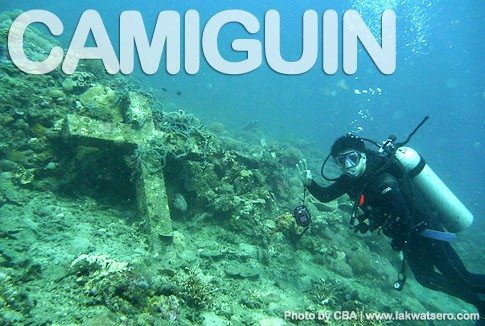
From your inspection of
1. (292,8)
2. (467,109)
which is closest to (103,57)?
(292,8)

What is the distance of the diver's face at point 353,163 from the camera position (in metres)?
4.74

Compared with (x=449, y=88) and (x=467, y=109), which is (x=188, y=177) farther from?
(x=467, y=109)

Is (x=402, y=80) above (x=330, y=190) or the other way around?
above

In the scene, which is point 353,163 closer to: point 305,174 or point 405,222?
point 305,174

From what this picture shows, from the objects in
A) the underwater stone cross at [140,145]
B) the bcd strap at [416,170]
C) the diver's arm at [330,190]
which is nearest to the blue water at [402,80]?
the underwater stone cross at [140,145]

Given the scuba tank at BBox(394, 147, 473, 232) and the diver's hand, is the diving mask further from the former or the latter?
the scuba tank at BBox(394, 147, 473, 232)

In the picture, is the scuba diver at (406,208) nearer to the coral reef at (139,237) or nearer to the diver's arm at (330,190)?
the diver's arm at (330,190)

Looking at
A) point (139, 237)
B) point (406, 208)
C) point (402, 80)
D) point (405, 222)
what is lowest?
point (139, 237)

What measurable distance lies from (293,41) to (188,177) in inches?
5435

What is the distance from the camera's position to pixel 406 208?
4.28m

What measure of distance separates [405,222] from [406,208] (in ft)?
0.76

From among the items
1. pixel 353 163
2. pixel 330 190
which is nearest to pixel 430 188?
pixel 353 163

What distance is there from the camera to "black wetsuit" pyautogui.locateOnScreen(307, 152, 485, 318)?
4.36 meters

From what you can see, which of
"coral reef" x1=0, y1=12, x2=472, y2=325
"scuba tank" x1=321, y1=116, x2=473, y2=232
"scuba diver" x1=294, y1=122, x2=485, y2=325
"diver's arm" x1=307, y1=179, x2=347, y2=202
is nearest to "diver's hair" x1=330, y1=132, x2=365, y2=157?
"scuba diver" x1=294, y1=122, x2=485, y2=325
